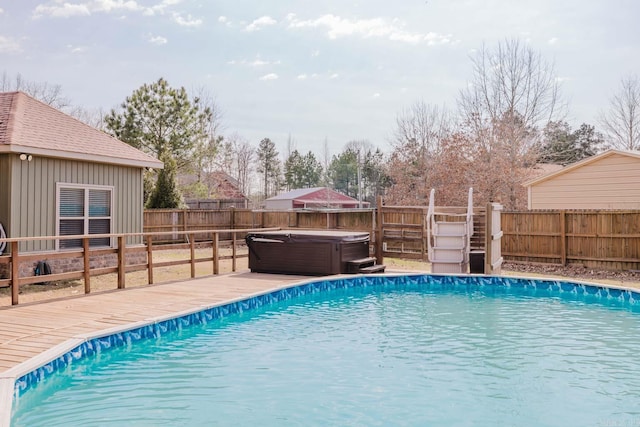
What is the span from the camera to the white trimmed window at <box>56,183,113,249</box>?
9094mm

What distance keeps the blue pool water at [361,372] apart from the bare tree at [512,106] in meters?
11.9

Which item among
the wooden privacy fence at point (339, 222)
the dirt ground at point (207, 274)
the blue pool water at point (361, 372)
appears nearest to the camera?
the blue pool water at point (361, 372)

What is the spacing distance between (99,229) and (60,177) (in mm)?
1293

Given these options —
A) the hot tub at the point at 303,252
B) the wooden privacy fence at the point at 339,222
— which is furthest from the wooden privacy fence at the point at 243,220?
the hot tub at the point at 303,252

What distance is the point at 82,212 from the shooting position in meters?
9.48

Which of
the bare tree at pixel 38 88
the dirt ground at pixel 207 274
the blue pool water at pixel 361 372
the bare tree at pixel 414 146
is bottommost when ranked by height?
the blue pool water at pixel 361 372

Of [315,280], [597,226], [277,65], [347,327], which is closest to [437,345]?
[347,327]

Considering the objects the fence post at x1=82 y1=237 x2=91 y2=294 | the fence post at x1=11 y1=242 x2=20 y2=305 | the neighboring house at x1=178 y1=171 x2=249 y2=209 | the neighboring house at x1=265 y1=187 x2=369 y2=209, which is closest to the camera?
the fence post at x1=11 y1=242 x2=20 y2=305

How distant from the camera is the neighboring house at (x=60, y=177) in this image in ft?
27.1

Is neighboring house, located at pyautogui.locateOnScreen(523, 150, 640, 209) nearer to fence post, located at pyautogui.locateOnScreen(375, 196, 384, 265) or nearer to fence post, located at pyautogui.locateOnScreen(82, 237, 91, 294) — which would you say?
fence post, located at pyautogui.locateOnScreen(375, 196, 384, 265)

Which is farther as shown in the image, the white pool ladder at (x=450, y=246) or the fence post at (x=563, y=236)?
the fence post at (x=563, y=236)

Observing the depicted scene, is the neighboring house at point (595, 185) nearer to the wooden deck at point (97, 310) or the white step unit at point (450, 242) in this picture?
the white step unit at point (450, 242)

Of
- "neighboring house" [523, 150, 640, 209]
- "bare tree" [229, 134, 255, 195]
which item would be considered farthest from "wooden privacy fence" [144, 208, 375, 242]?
"bare tree" [229, 134, 255, 195]

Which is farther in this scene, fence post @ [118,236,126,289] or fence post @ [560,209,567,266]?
fence post @ [560,209,567,266]
